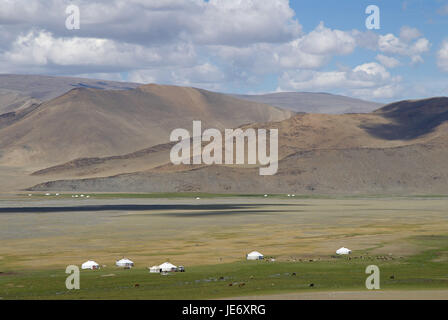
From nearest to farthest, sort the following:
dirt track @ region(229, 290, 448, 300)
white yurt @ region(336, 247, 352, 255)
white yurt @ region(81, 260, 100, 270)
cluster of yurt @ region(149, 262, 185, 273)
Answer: dirt track @ region(229, 290, 448, 300), cluster of yurt @ region(149, 262, 185, 273), white yurt @ region(81, 260, 100, 270), white yurt @ region(336, 247, 352, 255)

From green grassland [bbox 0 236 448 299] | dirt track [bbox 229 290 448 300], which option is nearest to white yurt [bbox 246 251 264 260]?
green grassland [bbox 0 236 448 299]

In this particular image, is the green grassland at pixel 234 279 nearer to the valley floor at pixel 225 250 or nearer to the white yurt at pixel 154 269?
the valley floor at pixel 225 250

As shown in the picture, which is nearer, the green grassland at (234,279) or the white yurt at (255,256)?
the green grassland at (234,279)

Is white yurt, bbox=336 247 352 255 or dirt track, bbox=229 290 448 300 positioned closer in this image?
dirt track, bbox=229 290 448 300

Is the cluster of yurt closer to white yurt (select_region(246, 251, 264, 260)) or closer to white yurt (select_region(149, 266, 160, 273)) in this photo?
white yurt (select_region(149, 266, 160, 273))

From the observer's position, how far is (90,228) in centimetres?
9750

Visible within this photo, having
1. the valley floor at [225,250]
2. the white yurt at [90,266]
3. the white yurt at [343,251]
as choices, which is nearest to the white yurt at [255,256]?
the valley floor at [225,250]

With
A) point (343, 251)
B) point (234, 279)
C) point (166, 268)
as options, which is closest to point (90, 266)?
point (166, 268)

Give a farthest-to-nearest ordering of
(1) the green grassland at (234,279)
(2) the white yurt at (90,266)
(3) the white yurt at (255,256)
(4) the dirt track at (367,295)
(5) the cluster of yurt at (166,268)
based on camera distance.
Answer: (3) the white yurt at (255,256) → (2) the white yurt at (90,266) → (5) the cluster of yurt at (166,268) → (1) the green grassland at (234,279) → (4) the dirt track at (367,295)

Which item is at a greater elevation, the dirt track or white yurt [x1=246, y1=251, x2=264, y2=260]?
white yurt [x1=246, y1=251, x2=264, y2=260]

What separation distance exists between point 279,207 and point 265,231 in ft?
160

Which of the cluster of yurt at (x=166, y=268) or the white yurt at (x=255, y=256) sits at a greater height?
the white yurt at (x=255, y=256)
